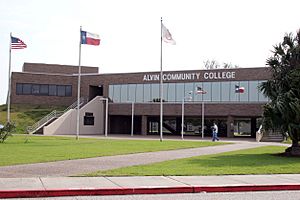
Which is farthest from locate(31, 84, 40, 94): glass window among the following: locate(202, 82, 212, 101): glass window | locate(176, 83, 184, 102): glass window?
locate(202, 82, 212, 101): glass window

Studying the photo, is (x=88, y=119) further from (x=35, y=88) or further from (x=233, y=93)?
(x=233, y=93)

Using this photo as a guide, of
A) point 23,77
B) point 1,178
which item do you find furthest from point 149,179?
point 23,77

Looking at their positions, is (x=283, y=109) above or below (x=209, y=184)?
above

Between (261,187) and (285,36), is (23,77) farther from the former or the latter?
(261,187)

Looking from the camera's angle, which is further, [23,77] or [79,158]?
[23,77]

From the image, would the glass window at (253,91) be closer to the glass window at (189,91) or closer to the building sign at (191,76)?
the building sign at (191,76)

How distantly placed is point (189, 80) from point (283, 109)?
34.5 metres

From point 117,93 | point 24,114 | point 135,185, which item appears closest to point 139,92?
point 117,93

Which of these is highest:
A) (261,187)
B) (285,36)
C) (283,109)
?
(285,36)

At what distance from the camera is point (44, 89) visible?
66.3 meters

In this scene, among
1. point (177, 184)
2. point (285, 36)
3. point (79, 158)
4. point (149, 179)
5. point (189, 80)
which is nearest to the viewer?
point (177, 184)

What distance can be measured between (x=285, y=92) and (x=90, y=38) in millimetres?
19527

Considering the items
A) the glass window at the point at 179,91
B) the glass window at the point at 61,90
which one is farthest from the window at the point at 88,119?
the glass window at the point at 179,91

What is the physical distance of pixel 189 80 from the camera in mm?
57375
